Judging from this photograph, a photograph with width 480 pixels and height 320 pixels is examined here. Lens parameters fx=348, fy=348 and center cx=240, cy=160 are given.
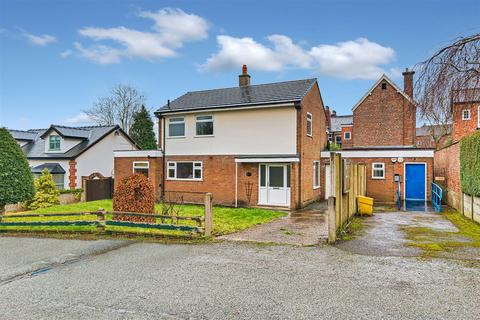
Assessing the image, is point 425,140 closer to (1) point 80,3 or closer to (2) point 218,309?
(1) point 80,3

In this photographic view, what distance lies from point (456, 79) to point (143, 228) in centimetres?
930

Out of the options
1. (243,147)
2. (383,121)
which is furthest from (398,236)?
(383,121)

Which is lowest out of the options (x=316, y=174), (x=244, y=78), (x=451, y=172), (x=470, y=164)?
(x=316, y=174)

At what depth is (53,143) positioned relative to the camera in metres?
28.9

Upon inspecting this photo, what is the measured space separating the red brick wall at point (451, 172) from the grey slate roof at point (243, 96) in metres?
7.37

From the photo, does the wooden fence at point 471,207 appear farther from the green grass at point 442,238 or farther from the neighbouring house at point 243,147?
the neighbouring house at point 243,147

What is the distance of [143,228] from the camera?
10.5 meters

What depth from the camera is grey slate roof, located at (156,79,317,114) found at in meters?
18.0

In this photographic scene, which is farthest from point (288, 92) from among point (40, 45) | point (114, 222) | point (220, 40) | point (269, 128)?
point (40, 45)

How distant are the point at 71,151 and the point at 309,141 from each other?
20.1 meters

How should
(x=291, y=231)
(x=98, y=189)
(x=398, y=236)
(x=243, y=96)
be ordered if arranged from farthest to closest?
(x=98, y=189) → (x=243, y=96) → (x=291, y=231) → (x=398, y=236)

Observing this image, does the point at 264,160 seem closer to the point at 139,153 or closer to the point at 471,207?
the point at 139,153

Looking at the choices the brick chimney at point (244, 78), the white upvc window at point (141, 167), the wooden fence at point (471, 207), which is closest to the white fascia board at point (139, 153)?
the white upvc window at point (141, 167)

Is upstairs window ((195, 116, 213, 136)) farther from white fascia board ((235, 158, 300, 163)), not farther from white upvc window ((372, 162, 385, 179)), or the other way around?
white upvc window ((372, 162, 385, 179))
